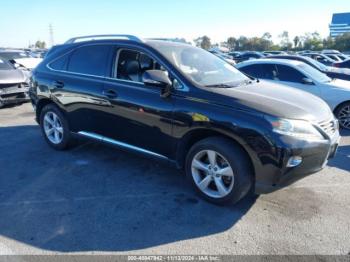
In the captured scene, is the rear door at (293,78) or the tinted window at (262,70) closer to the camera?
the rear door at (293,78)

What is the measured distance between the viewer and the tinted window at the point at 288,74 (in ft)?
24.3

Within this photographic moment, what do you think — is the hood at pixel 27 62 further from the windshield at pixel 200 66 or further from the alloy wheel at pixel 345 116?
the alloy wheel at pixel 345 116

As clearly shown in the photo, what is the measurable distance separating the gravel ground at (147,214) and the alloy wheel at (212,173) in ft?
0.62

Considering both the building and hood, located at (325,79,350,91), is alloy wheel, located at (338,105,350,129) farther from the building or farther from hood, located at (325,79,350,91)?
the building

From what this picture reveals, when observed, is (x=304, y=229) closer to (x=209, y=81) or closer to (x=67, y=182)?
(x=209, y=81)

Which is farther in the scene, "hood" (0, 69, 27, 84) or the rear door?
"hood" (0, 69, 27, 84)

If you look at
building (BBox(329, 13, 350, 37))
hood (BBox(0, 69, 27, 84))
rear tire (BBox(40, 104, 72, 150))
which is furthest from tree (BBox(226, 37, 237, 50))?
rear tire (BBox(40, 104, 72, 150))

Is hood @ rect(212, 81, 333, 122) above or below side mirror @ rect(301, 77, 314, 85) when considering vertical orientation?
above

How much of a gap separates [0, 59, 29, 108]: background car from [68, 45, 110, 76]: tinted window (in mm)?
4754

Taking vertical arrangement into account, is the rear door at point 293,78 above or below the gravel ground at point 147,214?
above

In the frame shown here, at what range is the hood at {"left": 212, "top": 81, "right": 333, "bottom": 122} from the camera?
3.21m

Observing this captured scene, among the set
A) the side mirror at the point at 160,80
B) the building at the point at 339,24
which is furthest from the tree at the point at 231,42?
the side mirror at the point at 160,80

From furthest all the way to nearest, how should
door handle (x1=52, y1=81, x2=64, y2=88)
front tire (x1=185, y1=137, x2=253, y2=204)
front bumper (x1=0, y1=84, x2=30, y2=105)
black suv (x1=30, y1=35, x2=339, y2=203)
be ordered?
front bumper (x1=0, y1=84, x2=30, y2=105)
door handle (x1=52, y1=81, x2=64, y2=88)
front tire (x1=185, y1=137, x2=253, y2=204)
black suv (x1=30, y1=35, x2=339, y2=203)

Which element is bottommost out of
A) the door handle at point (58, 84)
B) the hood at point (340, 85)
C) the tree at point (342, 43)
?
the tree at point (342, 43)
